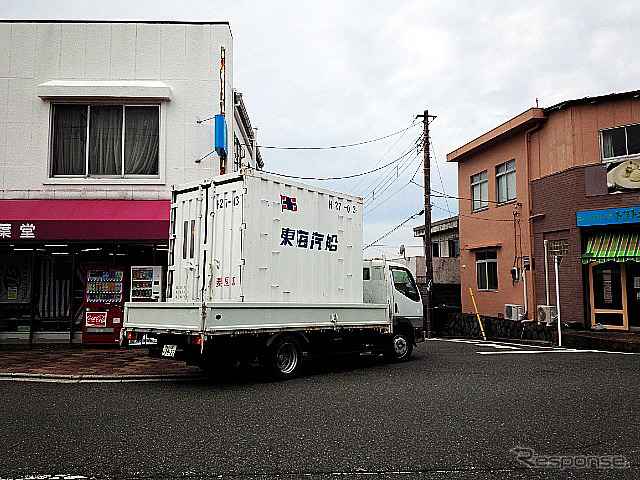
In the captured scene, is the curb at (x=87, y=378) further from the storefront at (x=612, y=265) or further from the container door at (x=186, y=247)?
the storefront at (x=612, y=265)

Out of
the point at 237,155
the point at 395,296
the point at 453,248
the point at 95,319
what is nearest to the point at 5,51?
the point at 237,155

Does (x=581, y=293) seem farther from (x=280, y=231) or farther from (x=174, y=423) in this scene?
(x=174, y=423)

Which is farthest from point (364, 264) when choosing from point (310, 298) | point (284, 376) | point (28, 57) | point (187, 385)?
point (28, 57)

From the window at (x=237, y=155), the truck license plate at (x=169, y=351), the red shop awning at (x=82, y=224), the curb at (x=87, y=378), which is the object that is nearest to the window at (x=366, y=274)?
the curb at (x=87, y=378)

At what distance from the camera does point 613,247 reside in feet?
54.6

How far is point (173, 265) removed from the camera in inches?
431

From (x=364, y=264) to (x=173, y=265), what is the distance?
4.16 meters

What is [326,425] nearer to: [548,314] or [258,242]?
[258,242]

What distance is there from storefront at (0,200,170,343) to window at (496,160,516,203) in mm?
13295

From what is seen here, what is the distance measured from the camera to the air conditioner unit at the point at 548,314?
18250mm

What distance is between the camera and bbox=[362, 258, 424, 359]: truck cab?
490 inches

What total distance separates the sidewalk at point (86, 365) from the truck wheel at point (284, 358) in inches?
63.5

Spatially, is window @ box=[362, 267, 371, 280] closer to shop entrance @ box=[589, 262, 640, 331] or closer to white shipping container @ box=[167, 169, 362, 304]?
white shipping container @ box=[167, 169, 362, 304]

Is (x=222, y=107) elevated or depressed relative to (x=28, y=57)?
depressed
